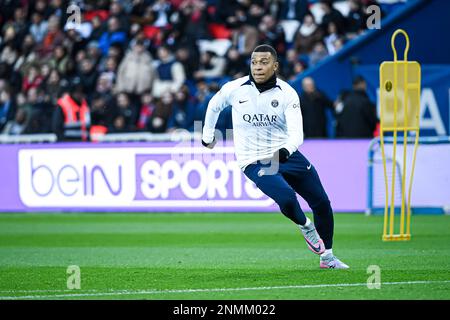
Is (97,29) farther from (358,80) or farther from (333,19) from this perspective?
(358,80)

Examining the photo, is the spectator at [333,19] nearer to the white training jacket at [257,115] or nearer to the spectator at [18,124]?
the spectator at [18,124]

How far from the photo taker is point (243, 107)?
11.3 metres

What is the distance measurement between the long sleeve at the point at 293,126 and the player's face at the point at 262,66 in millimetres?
358

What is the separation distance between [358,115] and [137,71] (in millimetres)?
6493

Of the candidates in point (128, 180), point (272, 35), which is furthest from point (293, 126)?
point (272, 35)

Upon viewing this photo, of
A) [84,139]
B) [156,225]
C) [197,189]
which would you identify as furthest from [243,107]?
[84,139]

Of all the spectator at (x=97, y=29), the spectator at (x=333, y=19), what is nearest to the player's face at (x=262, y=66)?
the spectator at (x=333, y=19)

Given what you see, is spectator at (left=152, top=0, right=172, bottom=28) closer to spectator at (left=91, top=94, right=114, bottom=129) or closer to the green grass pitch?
spectator at (left=91, top=94, right=114, bottom=129)

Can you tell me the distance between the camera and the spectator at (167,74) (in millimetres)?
25219

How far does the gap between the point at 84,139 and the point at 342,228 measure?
7.00 metres

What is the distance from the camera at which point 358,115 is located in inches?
819

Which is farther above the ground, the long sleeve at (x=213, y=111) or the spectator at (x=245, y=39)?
the spectator at (x=245, y=39)

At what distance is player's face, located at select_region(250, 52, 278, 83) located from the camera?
11.2 meters

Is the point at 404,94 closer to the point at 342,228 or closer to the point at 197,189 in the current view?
the point at 342,228
